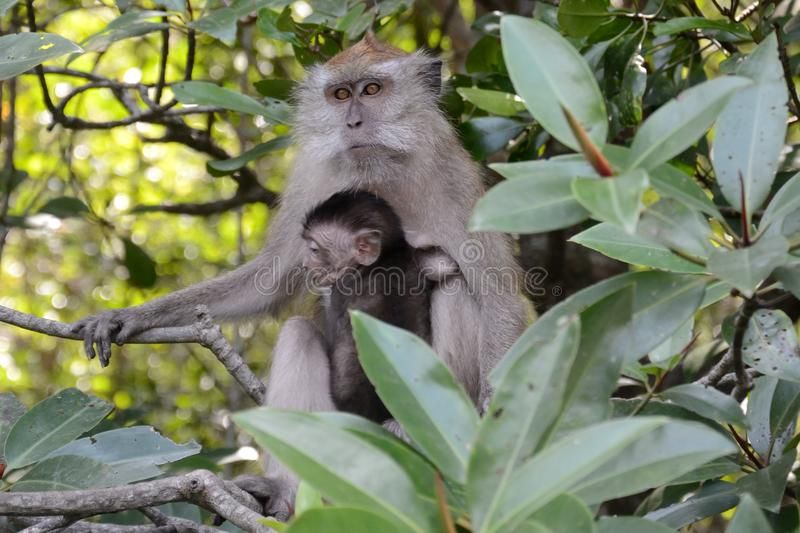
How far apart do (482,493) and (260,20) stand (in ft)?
12.7

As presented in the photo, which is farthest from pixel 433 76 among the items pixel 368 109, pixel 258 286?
pixel 258 286

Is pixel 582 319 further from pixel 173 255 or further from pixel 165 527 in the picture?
pixel 173 255

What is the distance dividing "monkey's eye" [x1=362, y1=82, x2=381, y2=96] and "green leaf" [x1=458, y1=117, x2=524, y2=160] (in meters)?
0.54

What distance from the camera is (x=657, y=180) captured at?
2.21 m

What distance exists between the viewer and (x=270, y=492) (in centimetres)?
459

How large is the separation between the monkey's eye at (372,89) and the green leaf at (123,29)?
1180 millimetres

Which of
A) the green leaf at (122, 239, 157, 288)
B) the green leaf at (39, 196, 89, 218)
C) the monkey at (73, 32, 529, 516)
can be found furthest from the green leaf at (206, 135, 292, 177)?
the green leaf at (122, 239, 157, 288)

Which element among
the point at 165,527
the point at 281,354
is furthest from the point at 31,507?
the point at 281,354

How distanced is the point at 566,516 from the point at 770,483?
132 centimetres

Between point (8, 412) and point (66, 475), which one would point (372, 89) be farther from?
point (66, 475)

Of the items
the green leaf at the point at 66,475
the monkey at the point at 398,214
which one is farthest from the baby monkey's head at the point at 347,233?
the green leaf at the point at 66,475

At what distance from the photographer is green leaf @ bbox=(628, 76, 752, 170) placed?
194 cm

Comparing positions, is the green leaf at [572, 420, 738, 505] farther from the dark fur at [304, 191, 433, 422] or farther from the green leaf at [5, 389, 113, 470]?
the dark fur at [304, 191, 433, 422]

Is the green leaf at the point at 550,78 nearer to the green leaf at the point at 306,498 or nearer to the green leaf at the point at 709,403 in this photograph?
the green leaf at the point at 306,498
